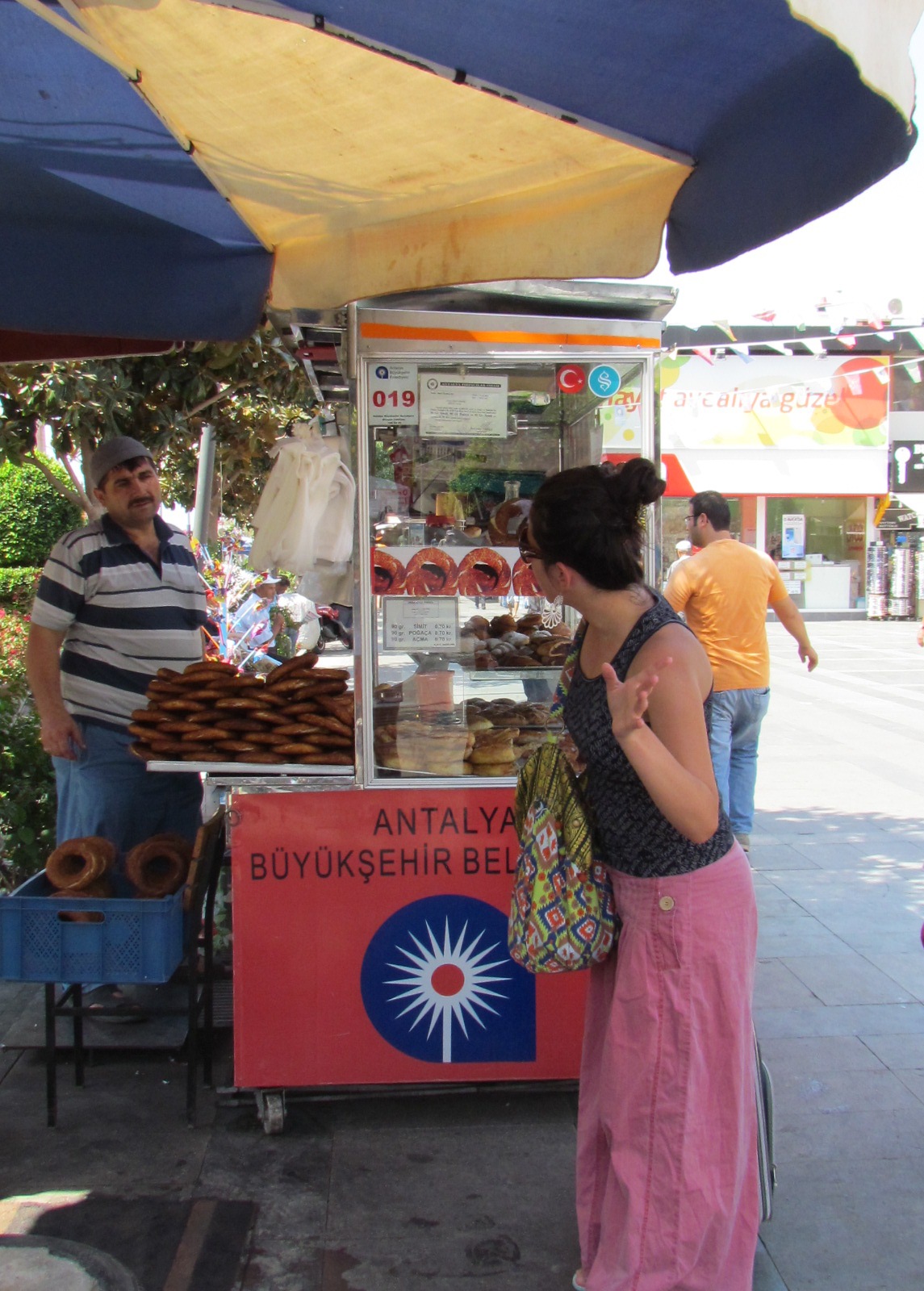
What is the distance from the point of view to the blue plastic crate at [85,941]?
9.66ft

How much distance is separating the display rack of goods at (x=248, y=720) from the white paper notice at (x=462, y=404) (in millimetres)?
849

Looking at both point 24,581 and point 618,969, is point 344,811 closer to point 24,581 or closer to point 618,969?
point 618,969

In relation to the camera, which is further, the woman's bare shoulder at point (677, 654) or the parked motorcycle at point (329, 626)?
the parked motorcycle at point (329, 626)

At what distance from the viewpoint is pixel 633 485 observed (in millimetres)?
2125

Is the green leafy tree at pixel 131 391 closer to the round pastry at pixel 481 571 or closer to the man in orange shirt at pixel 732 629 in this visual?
the round pastry at pixel 481 571

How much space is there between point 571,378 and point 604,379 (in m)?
0.11

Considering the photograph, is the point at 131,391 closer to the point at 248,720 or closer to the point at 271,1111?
the point at 248,720

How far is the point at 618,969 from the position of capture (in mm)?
2230

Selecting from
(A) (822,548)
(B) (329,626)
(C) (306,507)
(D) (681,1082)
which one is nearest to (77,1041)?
(C) (306,507)

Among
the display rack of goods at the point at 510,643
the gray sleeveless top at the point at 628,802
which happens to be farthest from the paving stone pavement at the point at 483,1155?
the display rack of goods at the point at 510,643

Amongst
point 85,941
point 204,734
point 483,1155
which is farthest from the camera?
point 204,734

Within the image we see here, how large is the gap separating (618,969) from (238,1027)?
4.71ft

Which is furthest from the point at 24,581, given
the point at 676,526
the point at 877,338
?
the point at 877,338

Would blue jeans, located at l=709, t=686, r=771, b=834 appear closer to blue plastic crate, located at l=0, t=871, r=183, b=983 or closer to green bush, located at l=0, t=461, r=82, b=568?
blue plastic crate, located at l=0, t=871, r=183, b=983
